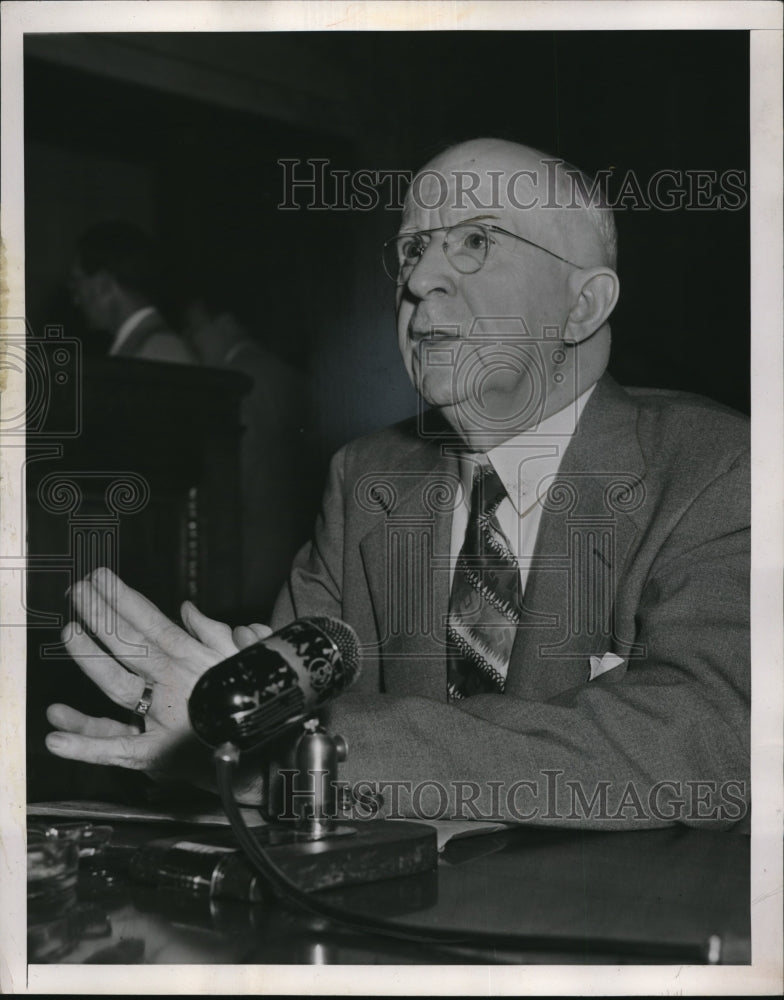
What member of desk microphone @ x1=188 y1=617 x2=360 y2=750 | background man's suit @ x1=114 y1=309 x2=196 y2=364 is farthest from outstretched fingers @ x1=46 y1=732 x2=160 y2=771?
background man's suit @ x1=114 y1=309 x2=196 y2=364

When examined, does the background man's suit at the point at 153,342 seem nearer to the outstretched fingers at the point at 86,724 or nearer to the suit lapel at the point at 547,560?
the suit lapel at the point at 547,560

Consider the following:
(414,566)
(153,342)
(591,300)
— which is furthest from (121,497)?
(153,342)

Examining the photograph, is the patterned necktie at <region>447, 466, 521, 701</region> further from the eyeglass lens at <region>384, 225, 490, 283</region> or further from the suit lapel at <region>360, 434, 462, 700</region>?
the eyeglass lens at <region>384, 225, 490, 283</region>

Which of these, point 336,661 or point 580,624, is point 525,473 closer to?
point 580,624

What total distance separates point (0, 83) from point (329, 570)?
64cm

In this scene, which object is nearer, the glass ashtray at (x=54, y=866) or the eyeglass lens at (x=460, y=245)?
the glass ashtray at (x=54, y=866)

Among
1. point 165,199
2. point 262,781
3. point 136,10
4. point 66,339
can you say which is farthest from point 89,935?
point 165,199

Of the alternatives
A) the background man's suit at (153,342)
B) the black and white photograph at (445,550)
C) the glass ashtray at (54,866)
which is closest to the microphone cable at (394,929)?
the black and white photograph at (445,550)

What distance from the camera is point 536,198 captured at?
127cm

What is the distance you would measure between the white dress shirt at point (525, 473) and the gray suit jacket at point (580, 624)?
0.01 m

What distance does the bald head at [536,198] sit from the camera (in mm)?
1262

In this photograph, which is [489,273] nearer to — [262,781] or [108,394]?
[262,781]

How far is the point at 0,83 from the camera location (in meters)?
1.18

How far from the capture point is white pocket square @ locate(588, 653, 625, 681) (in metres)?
1.18
